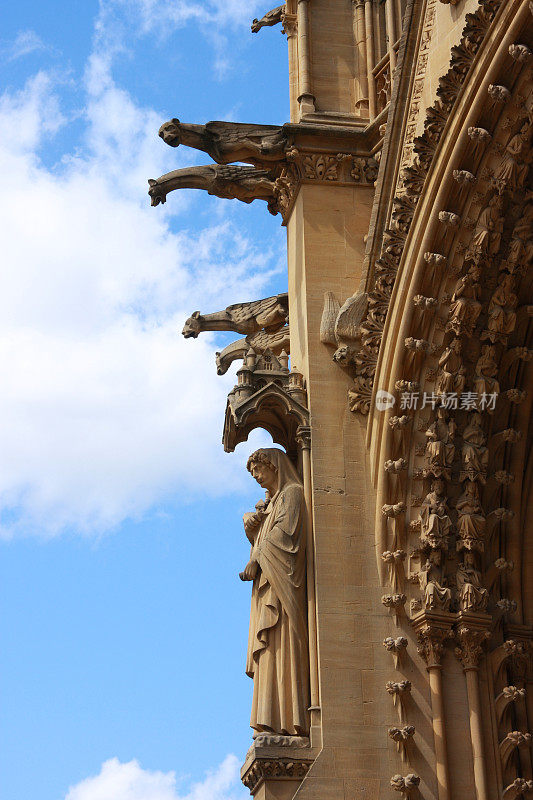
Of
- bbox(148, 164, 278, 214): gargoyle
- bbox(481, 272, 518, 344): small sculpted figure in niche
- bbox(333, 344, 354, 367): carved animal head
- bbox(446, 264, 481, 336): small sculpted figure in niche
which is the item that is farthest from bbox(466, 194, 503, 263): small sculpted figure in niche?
bbox(148, 164, 278, 214): gargoyle

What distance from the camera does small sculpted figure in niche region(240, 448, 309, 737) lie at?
377 inches

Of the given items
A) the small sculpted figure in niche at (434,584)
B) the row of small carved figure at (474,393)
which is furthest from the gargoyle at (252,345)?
the small sculpted figure in niche at (434,584)

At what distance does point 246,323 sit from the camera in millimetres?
12844

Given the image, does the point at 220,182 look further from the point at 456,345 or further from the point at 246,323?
the point at 456,345

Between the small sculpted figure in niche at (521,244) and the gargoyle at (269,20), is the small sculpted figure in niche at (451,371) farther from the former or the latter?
the gargoyle at (269,20)

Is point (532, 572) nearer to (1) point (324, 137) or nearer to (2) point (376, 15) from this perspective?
(1) point (324, 137)

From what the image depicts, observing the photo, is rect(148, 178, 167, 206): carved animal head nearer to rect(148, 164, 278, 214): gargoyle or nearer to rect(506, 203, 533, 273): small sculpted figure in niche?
rect(148, 164, 278, 214): gargoyle

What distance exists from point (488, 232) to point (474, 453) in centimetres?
164

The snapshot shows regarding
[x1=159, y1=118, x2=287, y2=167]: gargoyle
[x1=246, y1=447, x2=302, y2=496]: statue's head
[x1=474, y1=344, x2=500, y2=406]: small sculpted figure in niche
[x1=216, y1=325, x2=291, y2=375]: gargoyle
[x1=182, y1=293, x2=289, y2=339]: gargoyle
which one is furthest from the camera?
[x1=182, y1=293, x2=289, y2=339]: gargoyle

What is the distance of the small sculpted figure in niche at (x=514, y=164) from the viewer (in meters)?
9.55

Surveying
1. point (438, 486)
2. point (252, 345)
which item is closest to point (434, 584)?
point (438, 486)

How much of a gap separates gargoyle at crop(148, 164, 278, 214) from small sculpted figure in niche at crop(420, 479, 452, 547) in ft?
10.9

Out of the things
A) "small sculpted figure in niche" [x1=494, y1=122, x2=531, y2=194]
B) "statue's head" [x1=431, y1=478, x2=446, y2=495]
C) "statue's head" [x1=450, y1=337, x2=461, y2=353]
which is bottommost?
"statue's head" [x1=431, y1=478, x2=446, y2=495]

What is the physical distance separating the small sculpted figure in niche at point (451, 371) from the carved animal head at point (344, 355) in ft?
2.86
